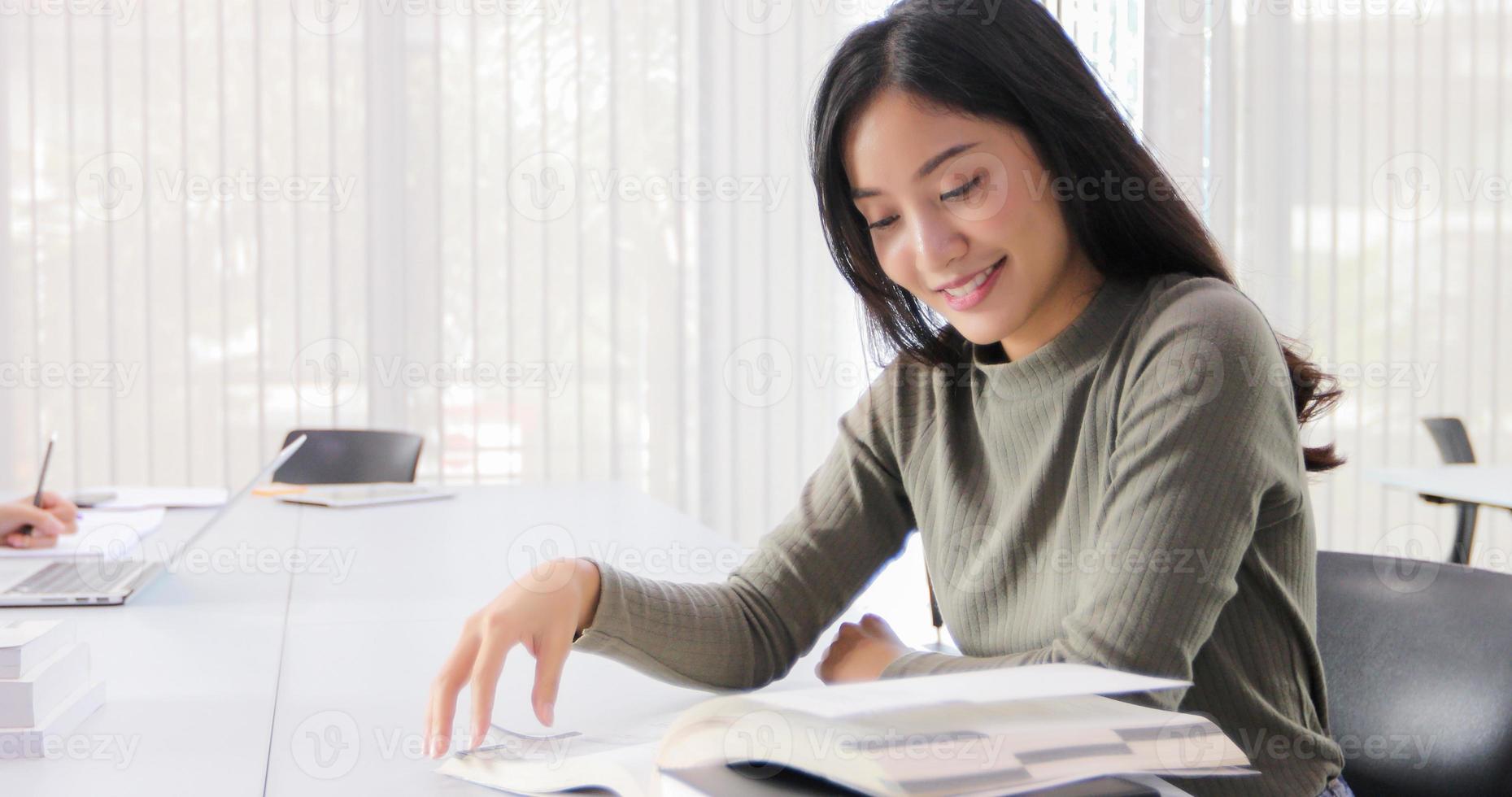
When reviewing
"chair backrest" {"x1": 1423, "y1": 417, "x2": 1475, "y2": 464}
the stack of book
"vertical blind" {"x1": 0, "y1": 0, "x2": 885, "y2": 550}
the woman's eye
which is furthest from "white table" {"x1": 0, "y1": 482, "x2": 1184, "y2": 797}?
"chair backrest" {"x1": 1423, "y1": 417, "x2": 1475, "y2": 464}

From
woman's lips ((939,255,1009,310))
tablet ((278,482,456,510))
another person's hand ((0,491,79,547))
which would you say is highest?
woman's lips ((939,255,1009,310))

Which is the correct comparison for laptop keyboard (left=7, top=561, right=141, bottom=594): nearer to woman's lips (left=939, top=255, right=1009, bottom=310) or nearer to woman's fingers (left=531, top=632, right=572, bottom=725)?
woman's fingers (left=531, top=632, right=572, bottom=725)

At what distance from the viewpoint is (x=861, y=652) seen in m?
1.10

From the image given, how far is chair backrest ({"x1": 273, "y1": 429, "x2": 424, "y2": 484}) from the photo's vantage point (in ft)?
9.51

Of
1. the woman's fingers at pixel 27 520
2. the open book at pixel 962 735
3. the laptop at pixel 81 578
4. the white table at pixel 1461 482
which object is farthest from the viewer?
the white table at pixel 1461 482

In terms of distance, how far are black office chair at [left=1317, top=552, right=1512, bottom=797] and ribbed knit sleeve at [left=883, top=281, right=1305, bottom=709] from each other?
17cm

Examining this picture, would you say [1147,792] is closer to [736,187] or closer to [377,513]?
[377,513]

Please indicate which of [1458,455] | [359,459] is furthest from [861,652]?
[1458,455]

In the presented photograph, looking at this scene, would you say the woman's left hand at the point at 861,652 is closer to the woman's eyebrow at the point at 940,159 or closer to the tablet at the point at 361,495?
the woman's eyebrow at the point at 940,159

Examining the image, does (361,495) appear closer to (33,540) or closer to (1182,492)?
(33,540)

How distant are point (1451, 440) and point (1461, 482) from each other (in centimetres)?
80

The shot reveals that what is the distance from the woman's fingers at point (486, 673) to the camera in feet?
2.89

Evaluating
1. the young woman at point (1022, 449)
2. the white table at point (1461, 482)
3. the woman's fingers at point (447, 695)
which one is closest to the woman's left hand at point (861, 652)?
the young woman at point (1022, 449)

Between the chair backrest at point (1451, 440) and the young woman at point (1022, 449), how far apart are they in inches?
95.5
